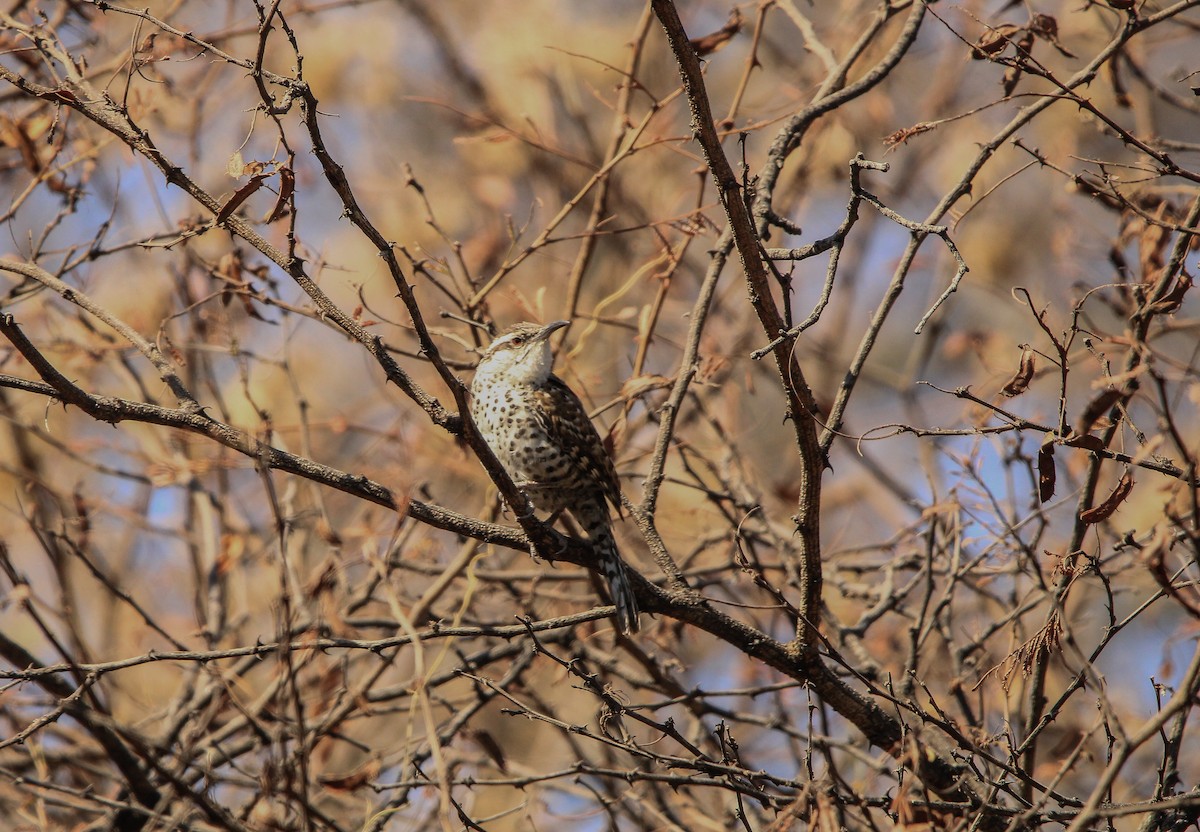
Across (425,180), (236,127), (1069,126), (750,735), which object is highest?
(1069,126)

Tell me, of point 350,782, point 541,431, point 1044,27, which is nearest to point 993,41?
point 1044,27

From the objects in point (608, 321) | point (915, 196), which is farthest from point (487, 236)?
point (915, 196)

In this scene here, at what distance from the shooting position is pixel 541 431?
4.91 meters

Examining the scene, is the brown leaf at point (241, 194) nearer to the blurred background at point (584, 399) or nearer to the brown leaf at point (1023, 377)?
the blurred background at point (584, 399)

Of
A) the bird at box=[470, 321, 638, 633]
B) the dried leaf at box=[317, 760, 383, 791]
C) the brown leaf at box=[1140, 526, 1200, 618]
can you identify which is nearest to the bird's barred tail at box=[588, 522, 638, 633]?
the bird at box=[470, 321, 638, 633]

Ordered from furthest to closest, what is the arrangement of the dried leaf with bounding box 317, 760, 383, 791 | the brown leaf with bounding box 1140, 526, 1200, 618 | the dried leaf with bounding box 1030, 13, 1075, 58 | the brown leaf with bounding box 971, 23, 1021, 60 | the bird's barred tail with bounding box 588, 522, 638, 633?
the dried leaf with bounding box 317, 760, 383, 791, the bird's barred tail with bounding box 588, 522, 638, 633, the dried leaf with bounding box 1030, 13, 1075, 58, the brown leaf with bounding box 971, 23, 1021, 60, the brown leaf with bounding box 1140, 526, 1200, 618

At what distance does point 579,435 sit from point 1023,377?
239 cm

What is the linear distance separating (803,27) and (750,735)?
4482 millimetres

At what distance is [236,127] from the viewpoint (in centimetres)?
808

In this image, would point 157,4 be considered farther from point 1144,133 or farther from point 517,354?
point 1144,133

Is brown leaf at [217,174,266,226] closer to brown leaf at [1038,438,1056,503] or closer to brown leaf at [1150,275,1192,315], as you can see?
brown leaf at [1038,438,1056,503]

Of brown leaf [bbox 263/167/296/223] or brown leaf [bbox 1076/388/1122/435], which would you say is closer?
brown leaf [bbox 1076/388/1122/435]

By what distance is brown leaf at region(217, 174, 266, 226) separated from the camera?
109 inches

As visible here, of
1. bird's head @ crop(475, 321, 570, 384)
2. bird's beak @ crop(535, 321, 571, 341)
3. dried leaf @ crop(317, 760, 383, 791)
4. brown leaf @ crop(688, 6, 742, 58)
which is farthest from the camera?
bird's head @ crop(475, 321, 570, 384)
